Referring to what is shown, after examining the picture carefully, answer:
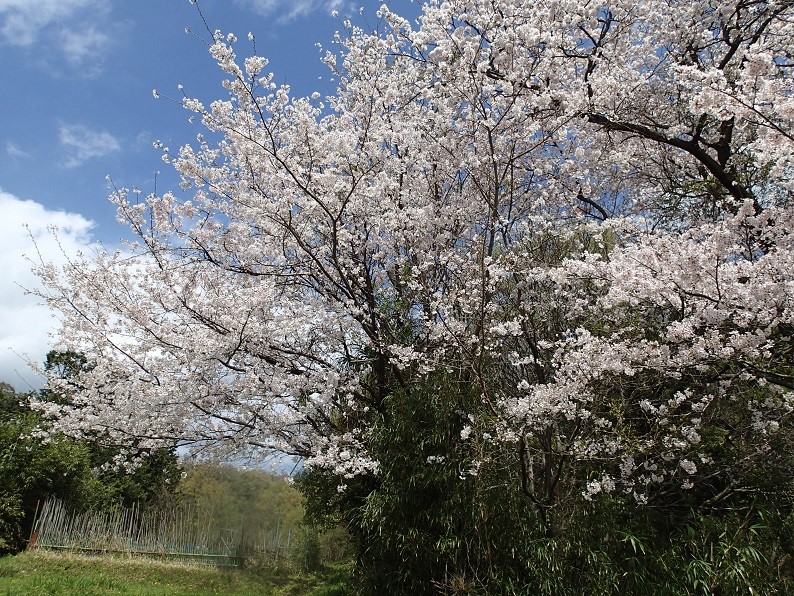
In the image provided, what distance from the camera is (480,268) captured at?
482 cm

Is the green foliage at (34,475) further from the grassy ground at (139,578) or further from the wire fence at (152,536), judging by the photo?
the grassy ground at (139,578)

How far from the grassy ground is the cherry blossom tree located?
3.28 meters

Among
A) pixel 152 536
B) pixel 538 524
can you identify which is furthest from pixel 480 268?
pixel 152 536

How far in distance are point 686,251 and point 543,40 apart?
2.65 m

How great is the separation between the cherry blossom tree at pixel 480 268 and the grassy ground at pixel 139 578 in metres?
3.28

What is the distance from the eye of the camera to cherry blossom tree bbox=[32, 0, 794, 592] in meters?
4.28

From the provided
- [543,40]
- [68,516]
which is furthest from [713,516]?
[68,516]

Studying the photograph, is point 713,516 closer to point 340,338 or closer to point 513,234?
point 513,234

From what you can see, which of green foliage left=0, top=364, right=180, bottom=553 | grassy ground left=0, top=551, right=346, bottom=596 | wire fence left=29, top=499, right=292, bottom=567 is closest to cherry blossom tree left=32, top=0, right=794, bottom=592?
grassy ground left=0, top=551, right=346, bottom=596

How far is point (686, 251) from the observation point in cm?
329

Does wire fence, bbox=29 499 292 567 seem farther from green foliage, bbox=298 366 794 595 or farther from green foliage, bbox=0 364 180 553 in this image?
green foliage, bbox=298 366 794 595

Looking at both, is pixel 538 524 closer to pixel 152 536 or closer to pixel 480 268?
pixel 480 268

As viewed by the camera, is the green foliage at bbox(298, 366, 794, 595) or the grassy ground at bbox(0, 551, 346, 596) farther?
the grassy ground at bbox(0, 551, 346, 596)

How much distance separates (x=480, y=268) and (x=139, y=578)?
942cm
